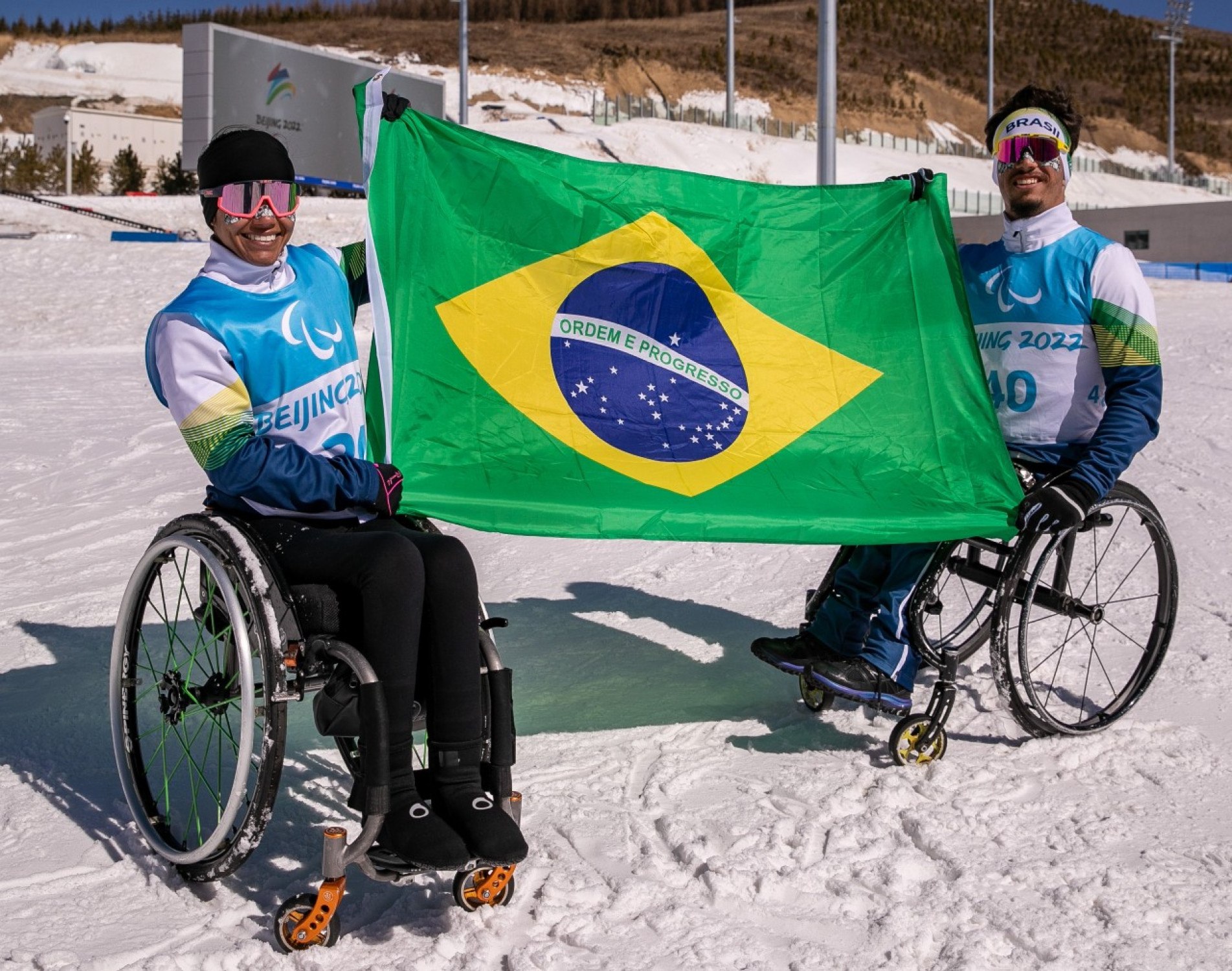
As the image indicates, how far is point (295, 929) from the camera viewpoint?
264 cm

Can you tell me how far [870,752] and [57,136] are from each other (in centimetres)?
6587

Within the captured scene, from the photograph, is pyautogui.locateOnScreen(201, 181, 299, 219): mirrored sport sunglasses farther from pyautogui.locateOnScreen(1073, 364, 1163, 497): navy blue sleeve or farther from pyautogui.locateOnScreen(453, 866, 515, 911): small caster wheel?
pyautogui.locateOnScreen(1073, 364, 1163, 497): navy blue sleeve

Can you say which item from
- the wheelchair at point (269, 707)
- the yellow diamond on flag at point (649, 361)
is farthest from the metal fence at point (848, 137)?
the wheelchair at point (269, 707)

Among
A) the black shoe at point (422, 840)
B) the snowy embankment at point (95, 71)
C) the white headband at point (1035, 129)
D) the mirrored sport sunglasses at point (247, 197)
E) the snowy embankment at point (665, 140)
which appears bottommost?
the black shoe at point (422, 840)

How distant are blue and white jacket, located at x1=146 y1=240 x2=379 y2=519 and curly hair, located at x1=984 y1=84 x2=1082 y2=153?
6.85 feet

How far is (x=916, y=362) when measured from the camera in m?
3.99

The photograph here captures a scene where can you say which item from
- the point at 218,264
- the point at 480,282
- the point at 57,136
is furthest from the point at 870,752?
the point at 57,136

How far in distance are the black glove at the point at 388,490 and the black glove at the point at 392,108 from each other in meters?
1.02

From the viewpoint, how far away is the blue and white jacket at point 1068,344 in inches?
146

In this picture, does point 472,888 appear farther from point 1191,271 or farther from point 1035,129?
point 1191,271

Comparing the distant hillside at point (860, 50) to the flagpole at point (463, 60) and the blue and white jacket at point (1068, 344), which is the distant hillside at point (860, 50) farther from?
the blue and white jacket at point (1068, 344)

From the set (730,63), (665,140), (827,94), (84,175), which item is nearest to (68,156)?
(84,175)

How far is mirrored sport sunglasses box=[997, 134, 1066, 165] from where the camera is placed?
3814 mm

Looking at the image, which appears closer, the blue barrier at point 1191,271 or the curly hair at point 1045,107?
the curly hair at point 1045,107
